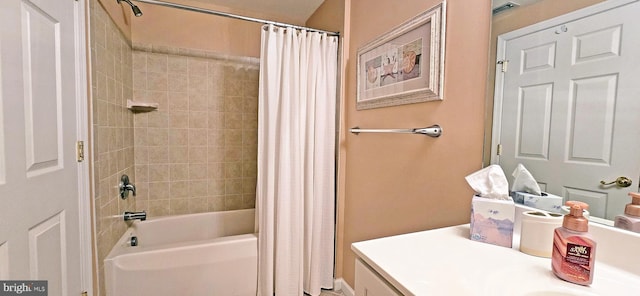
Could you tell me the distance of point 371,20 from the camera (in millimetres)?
1616

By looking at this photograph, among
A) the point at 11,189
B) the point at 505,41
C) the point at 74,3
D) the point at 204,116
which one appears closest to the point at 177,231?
the point at 204,116

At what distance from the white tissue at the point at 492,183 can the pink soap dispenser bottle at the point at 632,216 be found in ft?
0.77

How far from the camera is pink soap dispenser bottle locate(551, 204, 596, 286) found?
0.55m

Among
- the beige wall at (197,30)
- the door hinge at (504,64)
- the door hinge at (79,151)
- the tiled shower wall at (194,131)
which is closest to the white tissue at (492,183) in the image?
the door hinge at (504,64)

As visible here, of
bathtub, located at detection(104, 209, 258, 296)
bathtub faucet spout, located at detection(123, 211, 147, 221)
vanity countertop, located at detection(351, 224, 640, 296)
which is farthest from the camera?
bathtub faucet spout, located at detection(123, 211, 147, 221)

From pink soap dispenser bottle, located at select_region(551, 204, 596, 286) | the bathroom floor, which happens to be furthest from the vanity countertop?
the bathroom floor

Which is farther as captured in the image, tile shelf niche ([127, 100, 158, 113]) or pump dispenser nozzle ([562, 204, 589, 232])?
tile shelf niche ([127, 100, 158, 113])

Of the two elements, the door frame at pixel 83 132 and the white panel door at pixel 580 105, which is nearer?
the white panel door at pixel 580 105

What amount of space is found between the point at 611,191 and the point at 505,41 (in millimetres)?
559

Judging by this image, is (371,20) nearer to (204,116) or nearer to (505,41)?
(505,41)

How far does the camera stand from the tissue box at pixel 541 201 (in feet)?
2.48

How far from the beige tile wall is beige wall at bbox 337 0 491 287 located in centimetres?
153

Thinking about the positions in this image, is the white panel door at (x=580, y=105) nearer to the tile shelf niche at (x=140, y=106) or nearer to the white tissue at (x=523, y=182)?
the white tissue at (x=523, y=182)

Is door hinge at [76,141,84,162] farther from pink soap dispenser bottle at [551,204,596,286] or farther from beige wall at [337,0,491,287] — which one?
pink soap dispenser bottle at [551,204,596,286]
